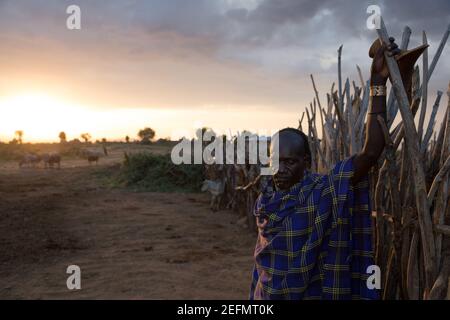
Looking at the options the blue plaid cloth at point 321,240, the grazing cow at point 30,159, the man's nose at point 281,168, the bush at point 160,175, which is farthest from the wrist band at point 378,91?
the grazing cow at point 30,159

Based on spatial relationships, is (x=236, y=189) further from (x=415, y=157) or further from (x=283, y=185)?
(x=415, y=157)

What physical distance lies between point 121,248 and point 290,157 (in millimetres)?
4767

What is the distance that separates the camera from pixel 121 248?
5984mm

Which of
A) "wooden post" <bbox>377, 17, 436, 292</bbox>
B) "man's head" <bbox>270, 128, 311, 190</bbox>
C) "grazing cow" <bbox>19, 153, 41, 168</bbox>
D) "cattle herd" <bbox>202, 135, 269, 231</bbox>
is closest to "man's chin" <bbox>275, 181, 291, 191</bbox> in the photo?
"man's head" <bbox>270, 128, 311, 190</bbox>

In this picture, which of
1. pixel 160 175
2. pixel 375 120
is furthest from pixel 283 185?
pixel 160 175

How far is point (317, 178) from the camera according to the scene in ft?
5.77

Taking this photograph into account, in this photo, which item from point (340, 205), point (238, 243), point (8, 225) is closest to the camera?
point (340, 205)

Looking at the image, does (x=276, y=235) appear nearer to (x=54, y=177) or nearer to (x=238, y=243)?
(x=238, y=243)

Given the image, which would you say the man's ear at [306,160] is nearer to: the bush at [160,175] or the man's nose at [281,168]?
the man's nose at [281,168]

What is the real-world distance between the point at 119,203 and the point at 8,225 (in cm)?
330

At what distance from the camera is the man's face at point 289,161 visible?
69.0 inches

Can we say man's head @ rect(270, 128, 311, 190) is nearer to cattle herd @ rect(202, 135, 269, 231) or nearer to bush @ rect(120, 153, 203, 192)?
cattle herd @ rect(202, 135, 269, 231)

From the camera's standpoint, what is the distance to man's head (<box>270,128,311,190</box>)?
1753 mm
